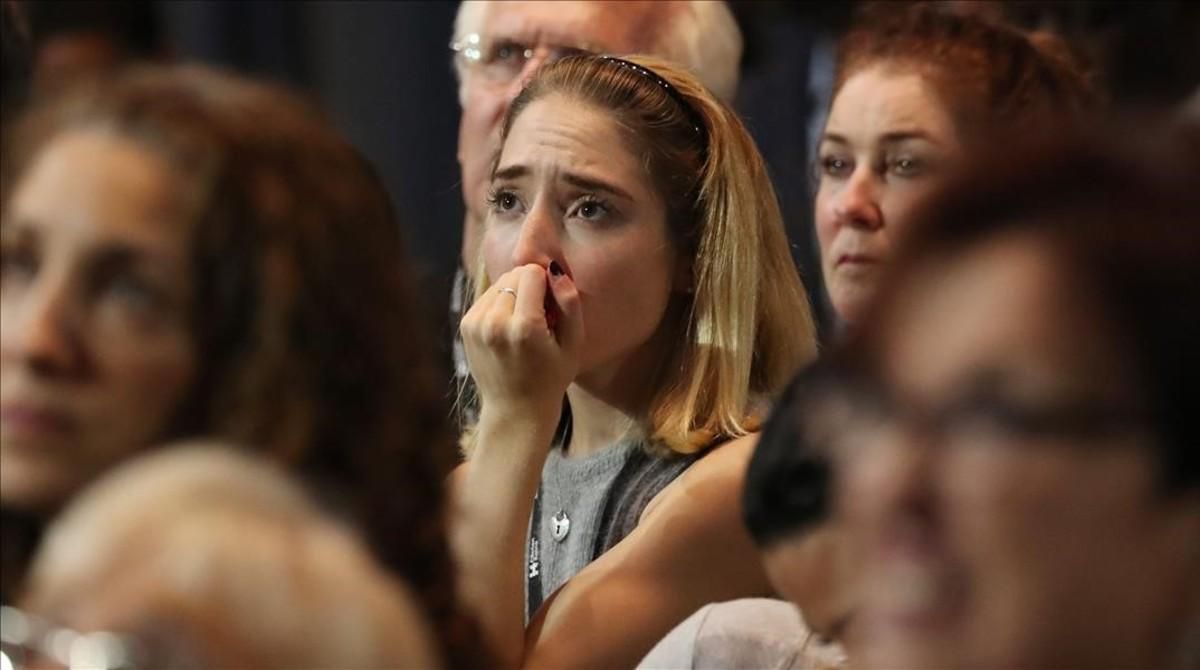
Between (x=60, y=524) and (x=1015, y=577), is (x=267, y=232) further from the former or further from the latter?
(x=1015, y=577)

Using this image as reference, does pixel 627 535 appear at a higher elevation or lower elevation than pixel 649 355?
lower

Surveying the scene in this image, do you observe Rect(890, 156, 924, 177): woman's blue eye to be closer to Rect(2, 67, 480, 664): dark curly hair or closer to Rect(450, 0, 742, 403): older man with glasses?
Rect(450, 0, 742, 403): older man with glasses

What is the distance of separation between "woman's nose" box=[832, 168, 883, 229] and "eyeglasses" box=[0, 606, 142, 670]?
3.81 feet

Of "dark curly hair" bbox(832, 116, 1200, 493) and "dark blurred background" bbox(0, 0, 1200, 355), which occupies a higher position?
"dark curly hair" bbox(832, 116, 1200, 493)

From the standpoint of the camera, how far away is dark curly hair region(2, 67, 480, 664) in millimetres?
746

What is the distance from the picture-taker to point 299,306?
756mm

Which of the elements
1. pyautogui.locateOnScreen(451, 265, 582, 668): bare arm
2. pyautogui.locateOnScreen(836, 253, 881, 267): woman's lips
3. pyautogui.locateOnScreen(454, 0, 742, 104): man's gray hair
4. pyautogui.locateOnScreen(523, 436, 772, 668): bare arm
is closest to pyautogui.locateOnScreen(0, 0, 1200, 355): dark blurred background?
pyautogui.locateOnScreen(454, 0, 742, 104): man's gray hair

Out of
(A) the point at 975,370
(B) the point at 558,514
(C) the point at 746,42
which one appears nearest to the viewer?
(A) the point at 975,370

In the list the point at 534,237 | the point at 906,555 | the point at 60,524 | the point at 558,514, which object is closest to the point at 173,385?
the point at 60,524

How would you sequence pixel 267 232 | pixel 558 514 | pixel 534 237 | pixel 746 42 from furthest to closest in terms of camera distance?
pixel 746 42, pixel 558 514, pixel 534 237, pixel 267 232

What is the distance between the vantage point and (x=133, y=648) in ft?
2.16

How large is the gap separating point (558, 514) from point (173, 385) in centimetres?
92

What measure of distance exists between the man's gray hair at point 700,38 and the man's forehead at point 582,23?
16mm

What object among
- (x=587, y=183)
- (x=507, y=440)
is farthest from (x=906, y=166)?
(x=507, y=440)
